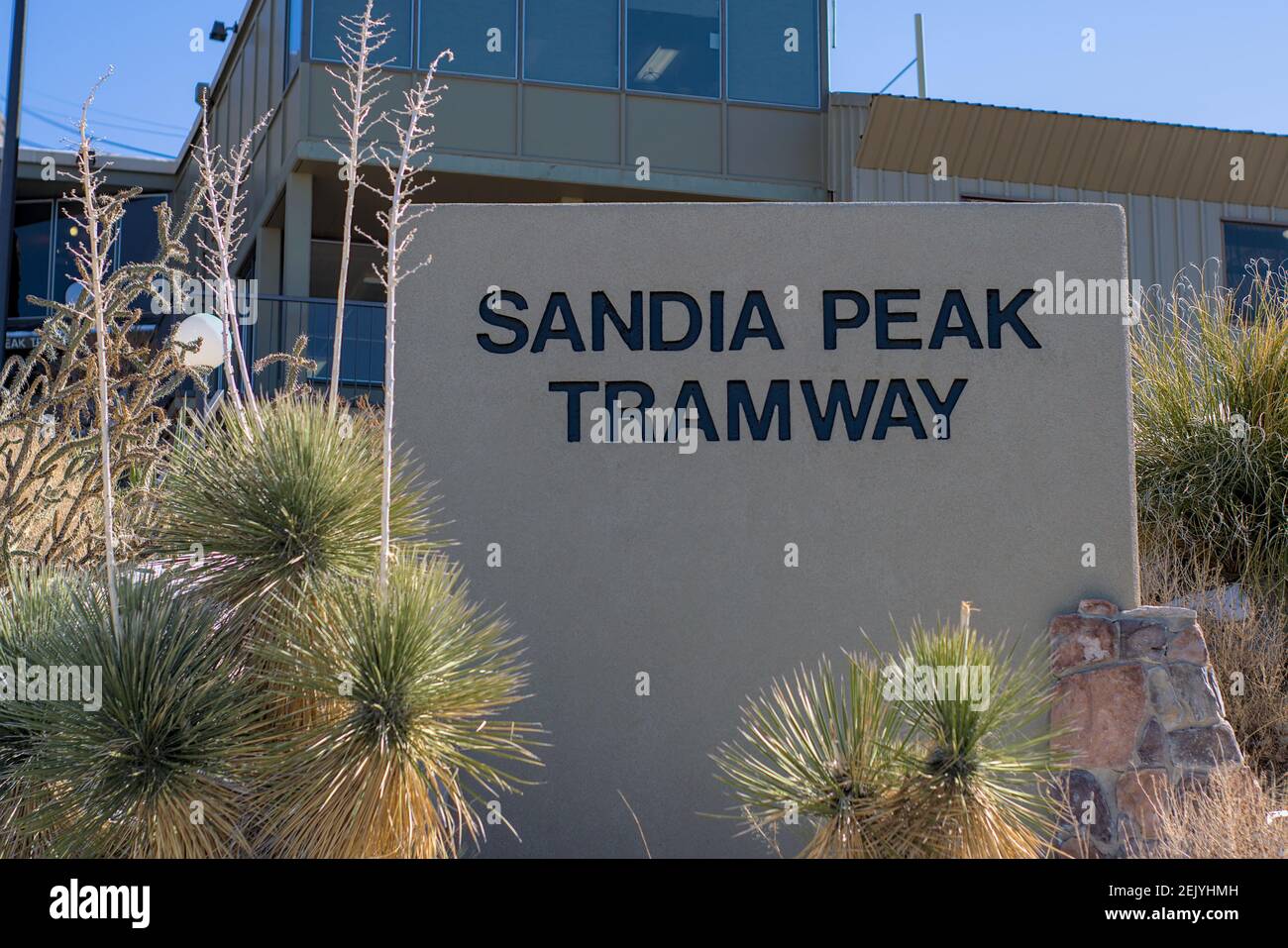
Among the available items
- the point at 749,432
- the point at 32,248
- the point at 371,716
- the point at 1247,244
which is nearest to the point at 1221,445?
the point at 749,432

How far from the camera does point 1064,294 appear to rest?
6.79 m

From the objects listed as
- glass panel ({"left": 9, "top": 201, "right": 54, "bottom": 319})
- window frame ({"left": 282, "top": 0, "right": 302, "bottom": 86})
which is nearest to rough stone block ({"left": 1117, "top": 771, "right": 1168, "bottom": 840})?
window frame ({"left": 282, "top": 0, "right": 302, "bottom": 86})

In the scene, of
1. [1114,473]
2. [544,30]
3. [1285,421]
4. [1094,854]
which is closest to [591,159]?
[544,30]

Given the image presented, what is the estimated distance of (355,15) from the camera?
1557 cm

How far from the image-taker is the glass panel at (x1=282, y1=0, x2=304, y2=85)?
51.8 ft

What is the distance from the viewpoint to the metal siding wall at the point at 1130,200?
16.2m

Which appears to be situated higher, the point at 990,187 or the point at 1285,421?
the point at 990,187

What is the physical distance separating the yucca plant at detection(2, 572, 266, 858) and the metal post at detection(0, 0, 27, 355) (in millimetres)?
5775

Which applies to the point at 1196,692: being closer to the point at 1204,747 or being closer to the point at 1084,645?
the point at 1204,747

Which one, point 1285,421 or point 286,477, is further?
point 1285,421

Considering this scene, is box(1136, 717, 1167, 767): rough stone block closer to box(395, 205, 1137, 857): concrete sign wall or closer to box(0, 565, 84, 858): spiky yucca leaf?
box(395, 205, 1137, 857): concrete sign wall

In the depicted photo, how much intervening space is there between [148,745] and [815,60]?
14.4 m

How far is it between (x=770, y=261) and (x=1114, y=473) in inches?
75.4

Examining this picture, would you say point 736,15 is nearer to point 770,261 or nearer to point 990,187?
point 990,187
